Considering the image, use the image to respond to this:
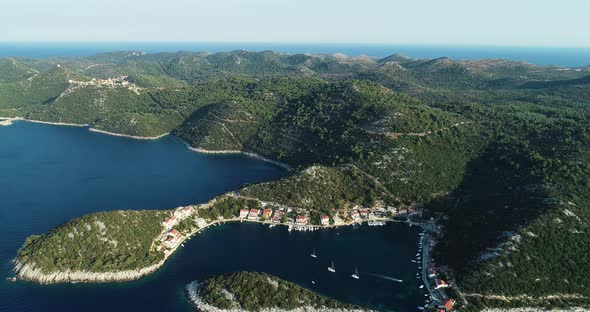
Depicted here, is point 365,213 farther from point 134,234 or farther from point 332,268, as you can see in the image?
point 134,234

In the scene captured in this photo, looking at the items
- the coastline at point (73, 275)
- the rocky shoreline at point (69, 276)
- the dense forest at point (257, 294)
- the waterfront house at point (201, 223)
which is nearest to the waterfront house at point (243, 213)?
the waterfront house at point (201, 223)

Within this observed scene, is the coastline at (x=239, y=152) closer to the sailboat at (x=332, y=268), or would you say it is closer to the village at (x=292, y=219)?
the village at (x=292, y=219)

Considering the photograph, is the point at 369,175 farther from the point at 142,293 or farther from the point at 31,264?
the point at 31,264

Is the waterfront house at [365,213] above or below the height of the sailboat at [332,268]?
above

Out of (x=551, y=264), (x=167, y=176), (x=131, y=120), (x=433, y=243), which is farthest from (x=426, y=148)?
(x=131, y=120)

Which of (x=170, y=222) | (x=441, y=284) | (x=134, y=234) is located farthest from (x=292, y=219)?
(x=441, y=284)
